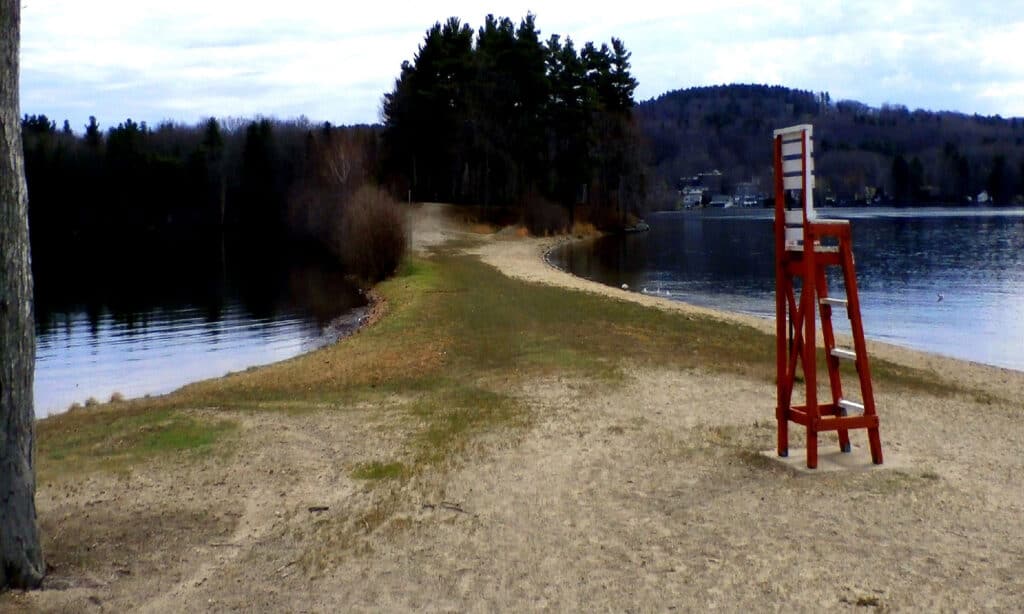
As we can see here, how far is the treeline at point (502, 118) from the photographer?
218 feet

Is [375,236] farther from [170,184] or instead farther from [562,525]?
[170,184]

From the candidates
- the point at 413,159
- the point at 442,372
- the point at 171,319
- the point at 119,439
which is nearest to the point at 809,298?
the point at 119,439

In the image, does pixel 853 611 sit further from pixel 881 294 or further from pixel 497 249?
pixel 497 249

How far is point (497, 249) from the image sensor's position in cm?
5438

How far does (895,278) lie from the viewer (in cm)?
3788

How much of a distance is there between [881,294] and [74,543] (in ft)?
97.7

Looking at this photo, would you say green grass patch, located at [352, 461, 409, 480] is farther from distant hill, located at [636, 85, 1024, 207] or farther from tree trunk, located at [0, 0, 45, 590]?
distant hill, located at [636, 85, 1024, 207]

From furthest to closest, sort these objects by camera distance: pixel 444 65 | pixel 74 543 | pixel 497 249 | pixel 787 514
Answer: pixel 444 65, pixel 497 249, pixel 787 514, pixel 74 543

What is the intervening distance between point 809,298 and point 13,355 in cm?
574

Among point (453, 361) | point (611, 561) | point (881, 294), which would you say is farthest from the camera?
point (881, 294)

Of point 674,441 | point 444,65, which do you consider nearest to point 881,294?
point 674,441

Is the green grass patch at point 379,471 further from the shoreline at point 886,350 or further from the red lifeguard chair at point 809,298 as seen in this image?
the shoreline at point 886,350

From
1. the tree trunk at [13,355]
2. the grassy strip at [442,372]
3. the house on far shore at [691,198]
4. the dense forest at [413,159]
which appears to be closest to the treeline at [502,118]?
the dense forest at [413,159]

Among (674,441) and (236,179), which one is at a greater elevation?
(236,179)
